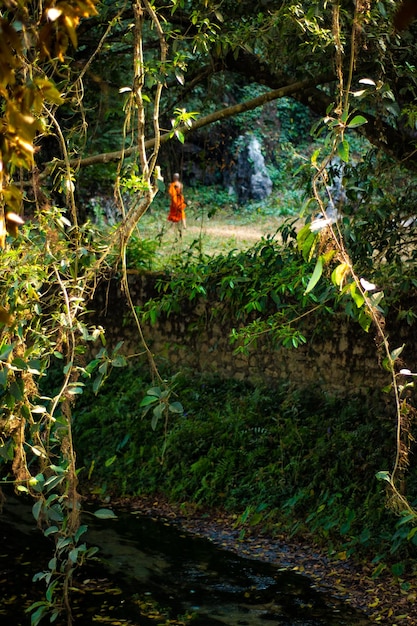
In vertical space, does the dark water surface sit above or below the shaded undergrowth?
below

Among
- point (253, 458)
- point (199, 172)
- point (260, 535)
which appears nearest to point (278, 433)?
point (253, 458)

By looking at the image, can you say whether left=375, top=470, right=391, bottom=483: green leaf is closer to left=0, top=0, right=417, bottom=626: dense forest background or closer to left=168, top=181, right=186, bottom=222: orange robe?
left=0, top=0, right=417, bottom=626: dense forest background

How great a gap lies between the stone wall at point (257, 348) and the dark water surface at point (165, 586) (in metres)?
1.86

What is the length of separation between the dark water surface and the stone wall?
6.12ft

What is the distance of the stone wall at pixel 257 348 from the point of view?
820 centimetres

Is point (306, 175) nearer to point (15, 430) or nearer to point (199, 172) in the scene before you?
point (15, 430)

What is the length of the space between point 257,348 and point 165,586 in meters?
3.16

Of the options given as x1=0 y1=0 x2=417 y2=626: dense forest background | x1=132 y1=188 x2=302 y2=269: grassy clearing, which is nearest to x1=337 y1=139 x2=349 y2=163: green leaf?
x1=0 y1=0 x2=417 y2=626: dense forest background

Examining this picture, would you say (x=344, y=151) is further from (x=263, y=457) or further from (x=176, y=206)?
(x=176, y=206)

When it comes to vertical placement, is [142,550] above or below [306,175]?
below

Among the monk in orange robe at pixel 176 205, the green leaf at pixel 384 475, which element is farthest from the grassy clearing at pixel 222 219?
the green leaf at pixel 384 475

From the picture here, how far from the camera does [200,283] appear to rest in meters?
9.55

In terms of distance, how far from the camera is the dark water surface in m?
5.97

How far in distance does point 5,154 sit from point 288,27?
496cm
